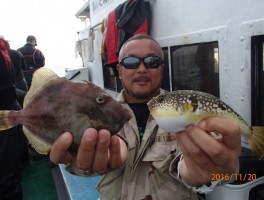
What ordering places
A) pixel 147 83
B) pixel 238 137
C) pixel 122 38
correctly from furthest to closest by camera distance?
pixel 122 38, pixel 147 83, pixel 238 137

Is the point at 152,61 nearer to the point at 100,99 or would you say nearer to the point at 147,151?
the point at 147,151

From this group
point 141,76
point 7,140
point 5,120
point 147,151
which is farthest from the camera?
point 7,140

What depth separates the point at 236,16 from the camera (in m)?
2.23

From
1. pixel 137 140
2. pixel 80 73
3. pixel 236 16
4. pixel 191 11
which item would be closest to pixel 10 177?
pixel 137 140

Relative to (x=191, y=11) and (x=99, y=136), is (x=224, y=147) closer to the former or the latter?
(x=99, y=136)

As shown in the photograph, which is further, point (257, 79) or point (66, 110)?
point (257, 79)

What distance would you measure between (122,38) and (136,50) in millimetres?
1527

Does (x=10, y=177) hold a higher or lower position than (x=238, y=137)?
lower

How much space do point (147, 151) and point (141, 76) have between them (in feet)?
2.32

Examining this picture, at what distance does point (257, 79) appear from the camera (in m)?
2.17

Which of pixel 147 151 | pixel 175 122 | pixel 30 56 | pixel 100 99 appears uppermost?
pixel 30 56

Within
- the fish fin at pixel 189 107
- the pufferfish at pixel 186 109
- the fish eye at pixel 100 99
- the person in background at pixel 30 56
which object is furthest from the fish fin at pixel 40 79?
the person in background at pixel 30 56

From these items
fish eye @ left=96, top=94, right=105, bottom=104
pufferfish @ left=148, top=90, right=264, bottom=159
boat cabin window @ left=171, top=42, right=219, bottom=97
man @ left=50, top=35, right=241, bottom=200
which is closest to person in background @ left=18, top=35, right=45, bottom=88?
boat cabin window @ left=171, top=42, right=219, bottom=97

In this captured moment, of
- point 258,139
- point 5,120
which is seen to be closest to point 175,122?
point 258,139
